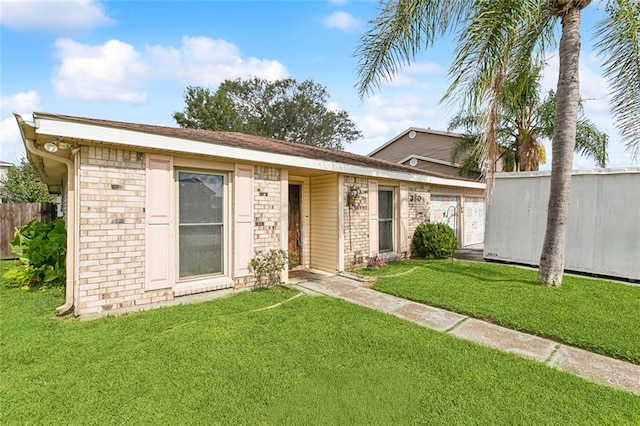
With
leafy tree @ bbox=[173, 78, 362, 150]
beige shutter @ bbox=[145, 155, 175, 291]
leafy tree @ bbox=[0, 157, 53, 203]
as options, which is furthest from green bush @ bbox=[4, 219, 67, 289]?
leafy tree @ bbox=[173, 78, 362, 150]

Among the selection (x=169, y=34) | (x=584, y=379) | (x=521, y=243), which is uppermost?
(x=169, y=34)

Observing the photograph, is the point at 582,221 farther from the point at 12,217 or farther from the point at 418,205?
the point at 12,217

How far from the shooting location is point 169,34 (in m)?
7.84

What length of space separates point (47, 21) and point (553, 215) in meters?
Result: 10.8

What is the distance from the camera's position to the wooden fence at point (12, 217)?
10.2 m

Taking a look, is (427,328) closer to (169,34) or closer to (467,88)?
(467,88)

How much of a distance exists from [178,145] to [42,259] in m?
4.16

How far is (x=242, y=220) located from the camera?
5.77m

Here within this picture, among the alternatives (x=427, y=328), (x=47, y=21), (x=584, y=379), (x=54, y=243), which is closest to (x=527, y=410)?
(x=584, y=379)

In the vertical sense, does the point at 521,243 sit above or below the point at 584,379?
above

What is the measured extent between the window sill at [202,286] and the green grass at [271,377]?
0.81 metres

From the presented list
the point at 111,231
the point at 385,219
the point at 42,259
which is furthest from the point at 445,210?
the point at 42,259

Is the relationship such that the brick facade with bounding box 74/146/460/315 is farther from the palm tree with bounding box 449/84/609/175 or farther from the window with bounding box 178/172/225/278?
the palm tree with bounding box 449/84/609/175

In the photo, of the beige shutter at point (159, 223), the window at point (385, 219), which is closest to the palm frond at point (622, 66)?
the window at point (385, 219)
